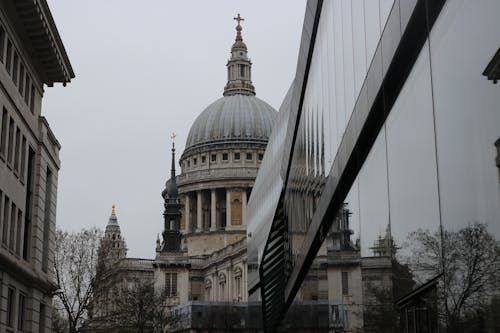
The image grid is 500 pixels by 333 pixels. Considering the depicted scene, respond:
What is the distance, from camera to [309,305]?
26.7m

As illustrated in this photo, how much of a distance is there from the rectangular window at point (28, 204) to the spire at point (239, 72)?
132842mm

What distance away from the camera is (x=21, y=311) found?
33.0 metres

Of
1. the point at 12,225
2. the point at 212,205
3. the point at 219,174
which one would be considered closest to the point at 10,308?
the point at 12,225

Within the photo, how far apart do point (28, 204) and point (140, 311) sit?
47.8 meters

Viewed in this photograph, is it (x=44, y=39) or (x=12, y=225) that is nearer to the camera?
(x=12, y=225)

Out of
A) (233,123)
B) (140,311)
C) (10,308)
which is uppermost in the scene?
(233,123)

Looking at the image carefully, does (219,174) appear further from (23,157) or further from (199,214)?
(23,157)

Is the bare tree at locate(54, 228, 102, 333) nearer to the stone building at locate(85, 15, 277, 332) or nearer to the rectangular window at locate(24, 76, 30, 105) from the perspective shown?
the rectangular window at locate(24, 76, 30, 105)

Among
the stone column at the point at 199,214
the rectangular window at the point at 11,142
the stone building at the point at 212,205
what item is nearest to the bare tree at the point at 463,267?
the rectangular window at the point at 11,142

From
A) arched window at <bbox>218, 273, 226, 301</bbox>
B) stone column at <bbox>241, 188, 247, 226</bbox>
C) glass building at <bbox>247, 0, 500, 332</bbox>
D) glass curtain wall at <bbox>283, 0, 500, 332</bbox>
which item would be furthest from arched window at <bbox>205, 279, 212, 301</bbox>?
glass curtain wall at <bbox>283, 0, 500, 332</bbox>

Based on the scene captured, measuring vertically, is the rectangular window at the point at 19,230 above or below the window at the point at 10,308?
above

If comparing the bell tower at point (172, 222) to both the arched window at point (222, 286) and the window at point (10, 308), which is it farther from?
the window at point (10, 308)

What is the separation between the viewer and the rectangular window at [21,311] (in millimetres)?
32344

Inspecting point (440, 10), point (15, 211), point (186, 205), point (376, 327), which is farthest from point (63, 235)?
point (186, 205)
